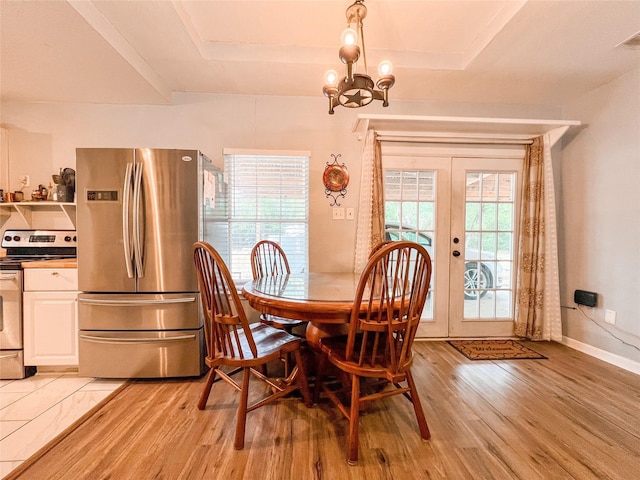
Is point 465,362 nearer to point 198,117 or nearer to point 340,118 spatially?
point 340,118

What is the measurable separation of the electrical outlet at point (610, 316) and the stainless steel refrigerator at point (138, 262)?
11.6 ft

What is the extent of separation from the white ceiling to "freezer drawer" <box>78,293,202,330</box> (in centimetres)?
178

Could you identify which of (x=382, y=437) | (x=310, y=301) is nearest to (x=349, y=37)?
(x=310, y=301)

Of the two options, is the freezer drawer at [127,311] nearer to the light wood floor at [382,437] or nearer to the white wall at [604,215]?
the light wood floor at [382,437]

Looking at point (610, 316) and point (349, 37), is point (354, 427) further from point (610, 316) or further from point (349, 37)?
point (610, 316)

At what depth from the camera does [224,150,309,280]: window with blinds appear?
2.78 meters

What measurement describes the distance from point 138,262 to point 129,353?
0.68m

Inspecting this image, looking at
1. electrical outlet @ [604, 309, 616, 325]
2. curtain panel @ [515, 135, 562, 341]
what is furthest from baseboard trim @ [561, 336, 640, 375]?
electrical outlet @ [604, 309, 616, 325]

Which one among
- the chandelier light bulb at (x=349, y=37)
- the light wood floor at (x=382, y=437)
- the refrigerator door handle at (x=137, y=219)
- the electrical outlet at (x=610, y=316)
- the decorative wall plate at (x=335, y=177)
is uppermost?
the chandelier light bulb at (x=349, y=37)

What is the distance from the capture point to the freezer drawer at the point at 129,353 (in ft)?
6.68

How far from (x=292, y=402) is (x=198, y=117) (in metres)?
2.70

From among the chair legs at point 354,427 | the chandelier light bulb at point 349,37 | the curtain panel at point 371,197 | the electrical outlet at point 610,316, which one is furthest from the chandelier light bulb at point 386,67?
the electrical outlet at point 610,316

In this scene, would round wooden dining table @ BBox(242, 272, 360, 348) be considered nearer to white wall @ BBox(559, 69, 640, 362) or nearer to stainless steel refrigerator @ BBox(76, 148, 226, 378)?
stainless steel refrigerator @ BBox(76, 148, 226, 378)

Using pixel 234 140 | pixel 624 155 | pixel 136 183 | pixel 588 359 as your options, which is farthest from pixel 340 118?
pixel 588 359
